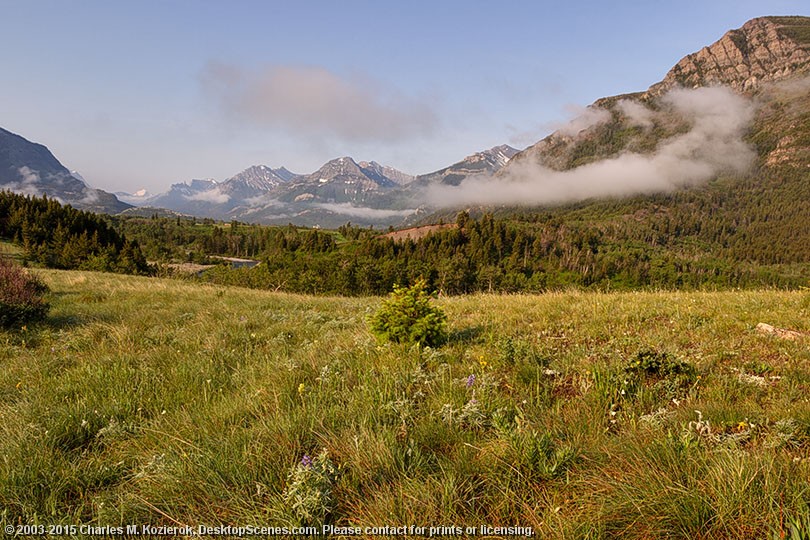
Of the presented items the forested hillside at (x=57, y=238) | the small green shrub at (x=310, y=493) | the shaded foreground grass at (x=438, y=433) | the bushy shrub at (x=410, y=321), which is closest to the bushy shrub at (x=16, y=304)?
the shaded foreground grass at (x=438, y=433)

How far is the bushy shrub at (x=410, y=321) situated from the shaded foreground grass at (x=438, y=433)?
0.93 feet

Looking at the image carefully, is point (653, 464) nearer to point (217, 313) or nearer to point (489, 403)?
point (489, 403)

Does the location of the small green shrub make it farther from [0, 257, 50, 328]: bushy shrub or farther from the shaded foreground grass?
[0, 257, 50, 328]: bushy shrub

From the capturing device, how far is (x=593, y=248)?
198375 mm

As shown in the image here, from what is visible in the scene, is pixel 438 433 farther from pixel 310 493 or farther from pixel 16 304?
pixel 16 304

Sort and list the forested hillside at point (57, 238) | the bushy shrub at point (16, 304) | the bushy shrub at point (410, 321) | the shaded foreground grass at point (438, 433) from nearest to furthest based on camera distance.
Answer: the shaded foreground grass at point (438, 433) → the bushy shrub at point (410, 321) → the bushy shrub at point (16, 304) → the forested hillside at point (57, 238)

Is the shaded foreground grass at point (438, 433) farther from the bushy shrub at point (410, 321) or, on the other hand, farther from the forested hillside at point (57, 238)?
the forested hillside at point (57, 238)

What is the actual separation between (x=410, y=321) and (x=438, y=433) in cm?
284

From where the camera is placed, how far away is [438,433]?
120 inches

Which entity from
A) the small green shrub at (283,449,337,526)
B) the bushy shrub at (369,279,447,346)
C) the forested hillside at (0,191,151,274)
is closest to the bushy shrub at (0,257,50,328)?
the bushy shrub at (369,279,447,346)

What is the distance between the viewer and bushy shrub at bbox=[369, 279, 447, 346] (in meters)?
5.68

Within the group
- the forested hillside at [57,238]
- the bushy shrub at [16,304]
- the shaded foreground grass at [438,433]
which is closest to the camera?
the shaded foreground grass at [438,433]

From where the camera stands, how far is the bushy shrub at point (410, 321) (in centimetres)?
568

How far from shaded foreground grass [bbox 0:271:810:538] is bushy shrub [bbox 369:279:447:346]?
11.2 inches
